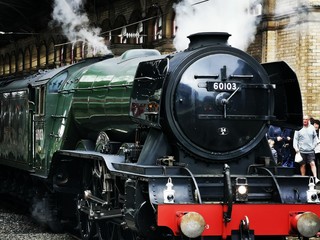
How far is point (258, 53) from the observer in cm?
1675

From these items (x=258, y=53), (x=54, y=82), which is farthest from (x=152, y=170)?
(x=258, y=53)

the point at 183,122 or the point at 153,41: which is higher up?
the point at 153,41

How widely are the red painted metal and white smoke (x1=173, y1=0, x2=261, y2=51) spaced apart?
3618 mm

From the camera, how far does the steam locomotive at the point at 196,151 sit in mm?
7020

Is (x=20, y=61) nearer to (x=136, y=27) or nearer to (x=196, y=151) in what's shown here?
(x=136, y=27)

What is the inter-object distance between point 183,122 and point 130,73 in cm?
124

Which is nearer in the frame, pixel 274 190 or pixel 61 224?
pixel 274 190

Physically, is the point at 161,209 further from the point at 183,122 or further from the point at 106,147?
the point at 106,147

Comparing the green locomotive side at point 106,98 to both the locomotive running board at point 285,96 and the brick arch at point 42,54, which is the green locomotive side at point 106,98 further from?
the brick arch at point 42,54

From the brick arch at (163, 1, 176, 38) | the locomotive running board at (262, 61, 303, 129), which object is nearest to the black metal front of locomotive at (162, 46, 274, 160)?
the locomotive running board at (262, 61, 303, 129)

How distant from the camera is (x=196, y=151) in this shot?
7.50 meters

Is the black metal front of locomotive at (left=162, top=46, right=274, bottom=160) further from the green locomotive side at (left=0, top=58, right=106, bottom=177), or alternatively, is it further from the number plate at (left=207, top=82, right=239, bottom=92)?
the green locomotive side at (left=0, top=58, right=106, bottom=177)

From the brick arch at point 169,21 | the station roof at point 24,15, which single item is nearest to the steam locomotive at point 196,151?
the brick arch at point 169,21

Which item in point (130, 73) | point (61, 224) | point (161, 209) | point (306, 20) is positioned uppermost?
point (306, 20)
